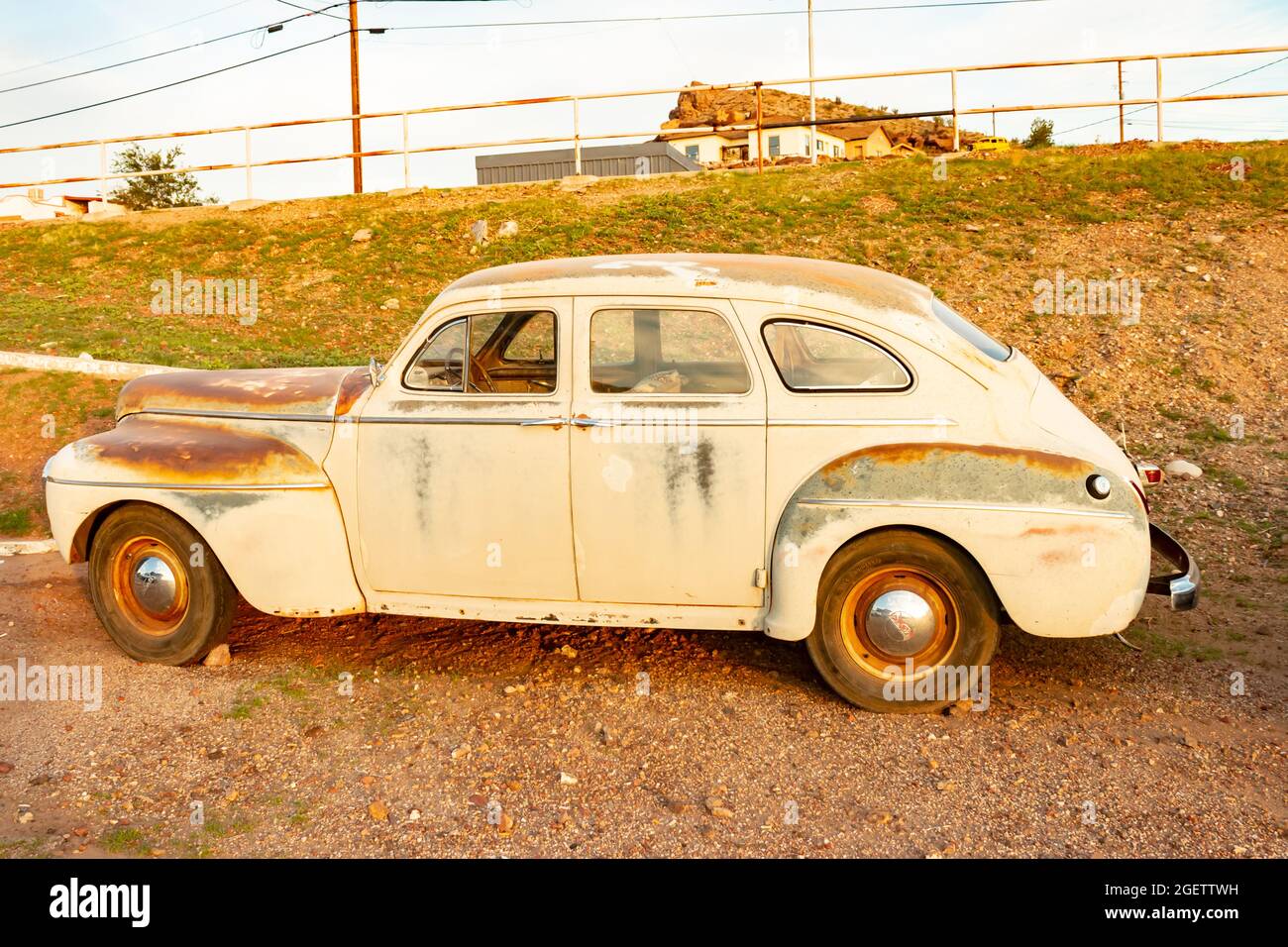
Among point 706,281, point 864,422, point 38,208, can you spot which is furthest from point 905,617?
point 38,208

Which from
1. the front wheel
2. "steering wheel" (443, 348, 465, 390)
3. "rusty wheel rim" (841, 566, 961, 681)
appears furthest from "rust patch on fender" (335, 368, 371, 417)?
"rusty wheel rim" (841, 566, 961, 681)

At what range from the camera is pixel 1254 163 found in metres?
14.7

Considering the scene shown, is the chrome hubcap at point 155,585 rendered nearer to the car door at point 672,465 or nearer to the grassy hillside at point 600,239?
the car door at point 672,465

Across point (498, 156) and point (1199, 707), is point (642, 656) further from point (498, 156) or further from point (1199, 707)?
point (498, 156)

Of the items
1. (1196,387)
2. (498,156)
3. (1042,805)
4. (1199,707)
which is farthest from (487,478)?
(498,156)

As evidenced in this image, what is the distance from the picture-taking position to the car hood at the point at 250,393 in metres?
5.11

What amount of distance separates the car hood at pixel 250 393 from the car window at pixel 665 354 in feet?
4.12

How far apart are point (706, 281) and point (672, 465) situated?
0.86 m

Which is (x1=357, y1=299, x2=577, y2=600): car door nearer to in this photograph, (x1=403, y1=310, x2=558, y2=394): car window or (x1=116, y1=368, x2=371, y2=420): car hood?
(x1=403, y1=310, x2=558, y2=394): car window

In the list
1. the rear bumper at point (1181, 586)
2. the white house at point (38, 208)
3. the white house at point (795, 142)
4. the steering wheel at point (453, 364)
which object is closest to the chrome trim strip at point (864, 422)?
the rear bumper at point (1181, 586)

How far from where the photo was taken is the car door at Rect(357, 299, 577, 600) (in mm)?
4730

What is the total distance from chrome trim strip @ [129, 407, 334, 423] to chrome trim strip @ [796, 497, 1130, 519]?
241 centimetres

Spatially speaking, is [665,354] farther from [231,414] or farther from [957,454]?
[231,414]

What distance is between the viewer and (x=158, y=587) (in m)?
5.27
